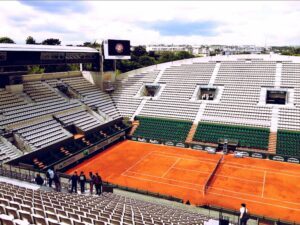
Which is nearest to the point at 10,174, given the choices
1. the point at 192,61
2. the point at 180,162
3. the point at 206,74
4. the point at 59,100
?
the point at 180,162

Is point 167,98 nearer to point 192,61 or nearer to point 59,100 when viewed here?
point 192,61


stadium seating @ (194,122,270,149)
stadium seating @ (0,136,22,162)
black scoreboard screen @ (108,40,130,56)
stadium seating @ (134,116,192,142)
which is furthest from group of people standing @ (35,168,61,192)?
black scoreboard screen @ (108,40,130,56)

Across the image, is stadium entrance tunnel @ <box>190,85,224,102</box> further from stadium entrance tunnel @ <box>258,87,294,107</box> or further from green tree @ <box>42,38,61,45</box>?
green tree @ <box>42,38,61,45</box>

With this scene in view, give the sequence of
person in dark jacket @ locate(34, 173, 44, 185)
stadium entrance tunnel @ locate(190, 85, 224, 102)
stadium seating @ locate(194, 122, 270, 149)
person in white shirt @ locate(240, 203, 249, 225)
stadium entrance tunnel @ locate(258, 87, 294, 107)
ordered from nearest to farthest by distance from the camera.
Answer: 1. person in white shirt @ locate(240, 203, 249, 225)
2. person in dark jacket @ locate(34, 173, 44, 185)
3. stadium seating @ locate(194, 122, 270, 149)
4. stadium entrance tunnel @ locate(258, 87, 294, 107)
5. stadium entrance tunnel @ locate(190, 85, 224, 102)

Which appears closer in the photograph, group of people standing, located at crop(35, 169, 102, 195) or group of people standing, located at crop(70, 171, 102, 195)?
group of people standing, located at crop(35, 169, 102, 195)

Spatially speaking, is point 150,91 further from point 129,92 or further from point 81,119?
point 81,119

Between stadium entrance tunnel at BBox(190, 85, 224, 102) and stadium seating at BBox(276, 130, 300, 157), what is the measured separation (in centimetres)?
1263

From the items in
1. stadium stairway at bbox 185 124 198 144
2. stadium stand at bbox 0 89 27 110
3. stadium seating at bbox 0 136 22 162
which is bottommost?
stadium stairway at bbox 185 124 198 144

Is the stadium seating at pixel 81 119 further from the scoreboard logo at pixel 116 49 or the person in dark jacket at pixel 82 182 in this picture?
the person in dark jacket at pixel 82 182

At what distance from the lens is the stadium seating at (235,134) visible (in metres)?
40.1

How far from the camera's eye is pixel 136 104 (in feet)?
171

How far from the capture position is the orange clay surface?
26.3 meters

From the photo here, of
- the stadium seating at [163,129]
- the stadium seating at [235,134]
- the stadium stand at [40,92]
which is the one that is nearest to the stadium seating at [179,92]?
the stadium seating at [163,129]

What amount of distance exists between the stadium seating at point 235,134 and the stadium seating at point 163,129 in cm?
219
